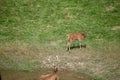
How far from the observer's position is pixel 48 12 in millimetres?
26906

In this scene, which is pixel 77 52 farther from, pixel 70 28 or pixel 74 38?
pixel 70 28

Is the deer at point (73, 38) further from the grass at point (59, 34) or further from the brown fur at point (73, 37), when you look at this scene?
the grass at point (59, 34)

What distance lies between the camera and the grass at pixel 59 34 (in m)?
16.7

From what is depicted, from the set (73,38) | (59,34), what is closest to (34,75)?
(73,38)

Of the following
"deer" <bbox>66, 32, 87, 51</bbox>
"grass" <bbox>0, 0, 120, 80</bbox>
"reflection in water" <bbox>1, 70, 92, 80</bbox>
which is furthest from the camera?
"deer" <bbox>66, 32, 87, 51</bbox>

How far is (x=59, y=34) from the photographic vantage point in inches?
867

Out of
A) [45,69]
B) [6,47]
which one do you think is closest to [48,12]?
[6,47]

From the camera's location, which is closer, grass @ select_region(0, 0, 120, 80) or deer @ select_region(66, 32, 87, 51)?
grass @ select_region(0, 0, 120, 80)

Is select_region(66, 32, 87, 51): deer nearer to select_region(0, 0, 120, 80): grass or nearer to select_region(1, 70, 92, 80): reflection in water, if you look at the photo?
select_region(0, 0, 120, 80): grass

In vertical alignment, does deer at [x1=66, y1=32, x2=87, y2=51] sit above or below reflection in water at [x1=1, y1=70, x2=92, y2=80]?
above

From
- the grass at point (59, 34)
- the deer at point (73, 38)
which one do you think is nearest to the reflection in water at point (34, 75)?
the grass at point (59, 34)

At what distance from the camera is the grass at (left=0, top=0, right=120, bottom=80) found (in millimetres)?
16719

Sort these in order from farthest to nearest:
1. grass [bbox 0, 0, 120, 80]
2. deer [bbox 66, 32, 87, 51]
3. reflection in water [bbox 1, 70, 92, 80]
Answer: deer [bbox 66, 32, 87, 51] < grass [bbox 0, 0, 120, 80] < reflection in water [bbox 1, 70, 92, 80]

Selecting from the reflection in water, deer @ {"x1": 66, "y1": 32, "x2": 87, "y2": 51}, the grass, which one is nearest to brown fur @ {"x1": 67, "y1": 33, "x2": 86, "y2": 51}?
deer @ {"x1": 66, "y1": 32, "x2": 87, "y2": 51}
